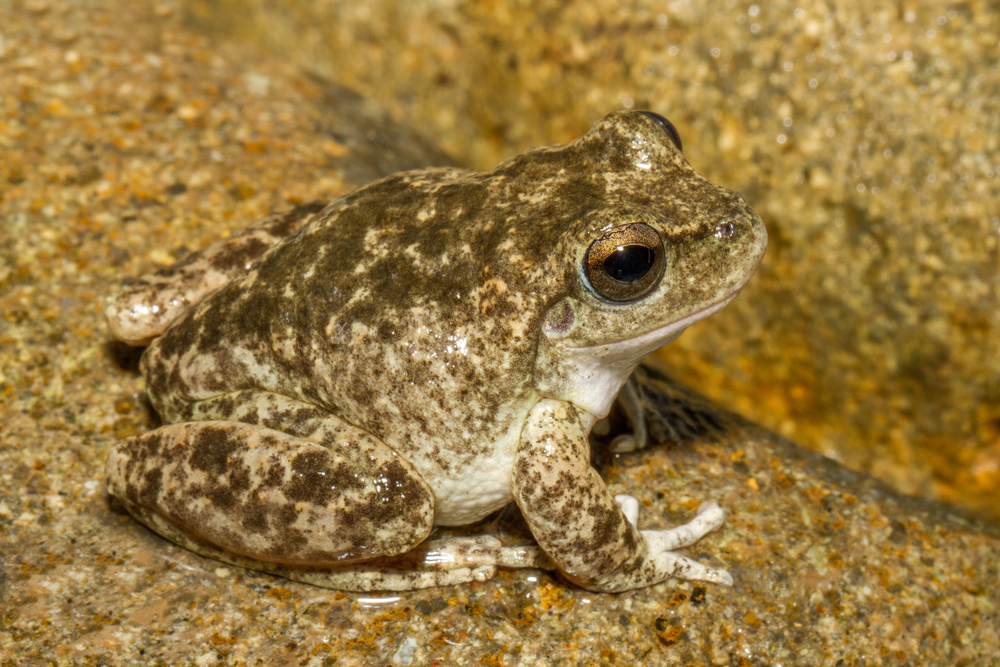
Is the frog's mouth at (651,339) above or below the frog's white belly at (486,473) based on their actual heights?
above

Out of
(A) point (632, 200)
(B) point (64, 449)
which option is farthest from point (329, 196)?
(A) point (632, 200)

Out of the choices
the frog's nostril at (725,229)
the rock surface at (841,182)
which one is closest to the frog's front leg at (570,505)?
the frog's nostril at (725,229)

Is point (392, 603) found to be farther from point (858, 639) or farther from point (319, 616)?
point (858, 639)

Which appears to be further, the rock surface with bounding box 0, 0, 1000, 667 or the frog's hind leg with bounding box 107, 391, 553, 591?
the rock surface with bounding box 0, 0, 1000, 667

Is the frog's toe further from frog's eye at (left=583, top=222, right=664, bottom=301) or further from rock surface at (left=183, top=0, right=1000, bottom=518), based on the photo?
rock surface at (left=183, top=0, right=1000, bottom=518)

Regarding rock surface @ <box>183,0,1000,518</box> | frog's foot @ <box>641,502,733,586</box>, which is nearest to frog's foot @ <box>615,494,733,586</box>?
frog's foot @ <box>641,502,733,586</box>

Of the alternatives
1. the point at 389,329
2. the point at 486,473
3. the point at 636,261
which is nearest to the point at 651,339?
the point at 636,261

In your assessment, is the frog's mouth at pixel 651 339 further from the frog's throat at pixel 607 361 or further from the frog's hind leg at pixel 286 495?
the frog's hind leg at pixel 286 495
